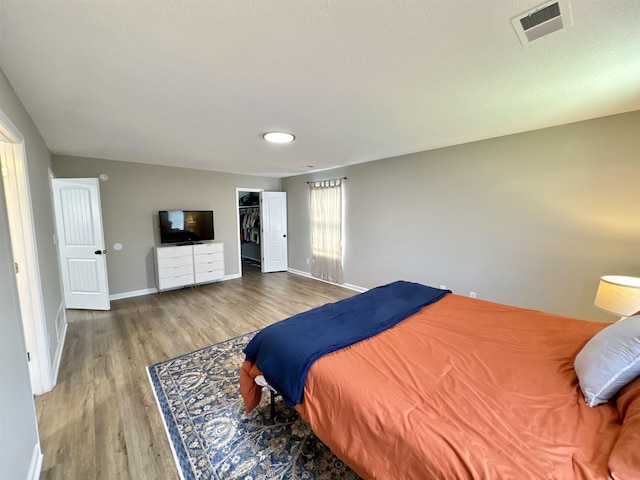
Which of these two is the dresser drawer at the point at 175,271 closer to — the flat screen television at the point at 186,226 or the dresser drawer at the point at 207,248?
the dresser drawer at the point at 207,248

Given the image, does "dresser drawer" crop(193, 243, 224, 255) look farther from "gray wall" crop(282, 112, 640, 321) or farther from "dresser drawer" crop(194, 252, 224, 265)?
"gray wall" crop(282, 112, 640, 321)

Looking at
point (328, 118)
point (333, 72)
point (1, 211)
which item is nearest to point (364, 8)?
point (333, 72)

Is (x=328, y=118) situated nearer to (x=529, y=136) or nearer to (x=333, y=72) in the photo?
(x=333, y=72)

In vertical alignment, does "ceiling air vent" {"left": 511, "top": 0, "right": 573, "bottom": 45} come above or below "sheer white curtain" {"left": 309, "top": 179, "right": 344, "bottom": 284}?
above

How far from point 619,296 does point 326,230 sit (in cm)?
405

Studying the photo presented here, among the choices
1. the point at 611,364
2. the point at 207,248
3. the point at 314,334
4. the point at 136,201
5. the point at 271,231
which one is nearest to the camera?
the point at 611,364

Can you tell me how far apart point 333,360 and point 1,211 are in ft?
6.49

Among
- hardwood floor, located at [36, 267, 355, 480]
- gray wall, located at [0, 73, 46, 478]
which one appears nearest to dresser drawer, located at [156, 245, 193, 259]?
hardwood floor, located at [36, 267, 355, 480]

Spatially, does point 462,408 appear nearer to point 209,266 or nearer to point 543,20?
point 543,20

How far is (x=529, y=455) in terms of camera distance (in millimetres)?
863

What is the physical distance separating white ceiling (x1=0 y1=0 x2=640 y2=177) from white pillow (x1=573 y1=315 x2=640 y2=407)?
1470 mm

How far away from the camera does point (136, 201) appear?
4.45 m

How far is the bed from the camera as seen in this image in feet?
2.81

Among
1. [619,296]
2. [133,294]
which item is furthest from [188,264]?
[619,296]
